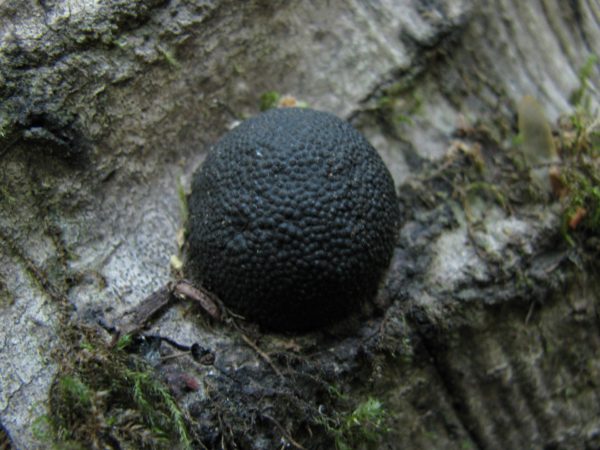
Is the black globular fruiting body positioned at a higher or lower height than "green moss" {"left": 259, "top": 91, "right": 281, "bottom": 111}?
lower

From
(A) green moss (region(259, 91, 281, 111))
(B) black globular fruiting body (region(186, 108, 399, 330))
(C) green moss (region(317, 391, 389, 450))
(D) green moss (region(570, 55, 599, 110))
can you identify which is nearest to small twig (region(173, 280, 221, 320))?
(B) black globular fruiting body (region(186, 108, 399, 330))

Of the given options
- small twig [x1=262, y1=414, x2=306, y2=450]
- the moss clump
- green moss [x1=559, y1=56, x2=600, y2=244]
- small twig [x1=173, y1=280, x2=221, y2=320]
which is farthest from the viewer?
green moss [x1=559, y1=56, x2=600, y2=244]

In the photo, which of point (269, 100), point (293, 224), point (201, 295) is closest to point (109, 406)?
point (201, 295)

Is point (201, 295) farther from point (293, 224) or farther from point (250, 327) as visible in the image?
point (293, 224)

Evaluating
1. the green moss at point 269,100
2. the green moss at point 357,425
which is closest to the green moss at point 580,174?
the green moss at point 357,425

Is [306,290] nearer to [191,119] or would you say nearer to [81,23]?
[191,119]

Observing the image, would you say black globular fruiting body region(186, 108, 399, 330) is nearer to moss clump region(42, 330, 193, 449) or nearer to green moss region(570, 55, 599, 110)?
moss clump region(42, 330, 193, 449)

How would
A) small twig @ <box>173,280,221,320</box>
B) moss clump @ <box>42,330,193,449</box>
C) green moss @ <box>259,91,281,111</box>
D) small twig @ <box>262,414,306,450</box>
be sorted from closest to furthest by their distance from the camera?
moss clump @ <box>42,330,193,449</box> → small twig @ <box>262,414,306,450</box> → small twig @ <box>173,280,221,320</box> → green moss @ <box>259,91,281,111</box>
